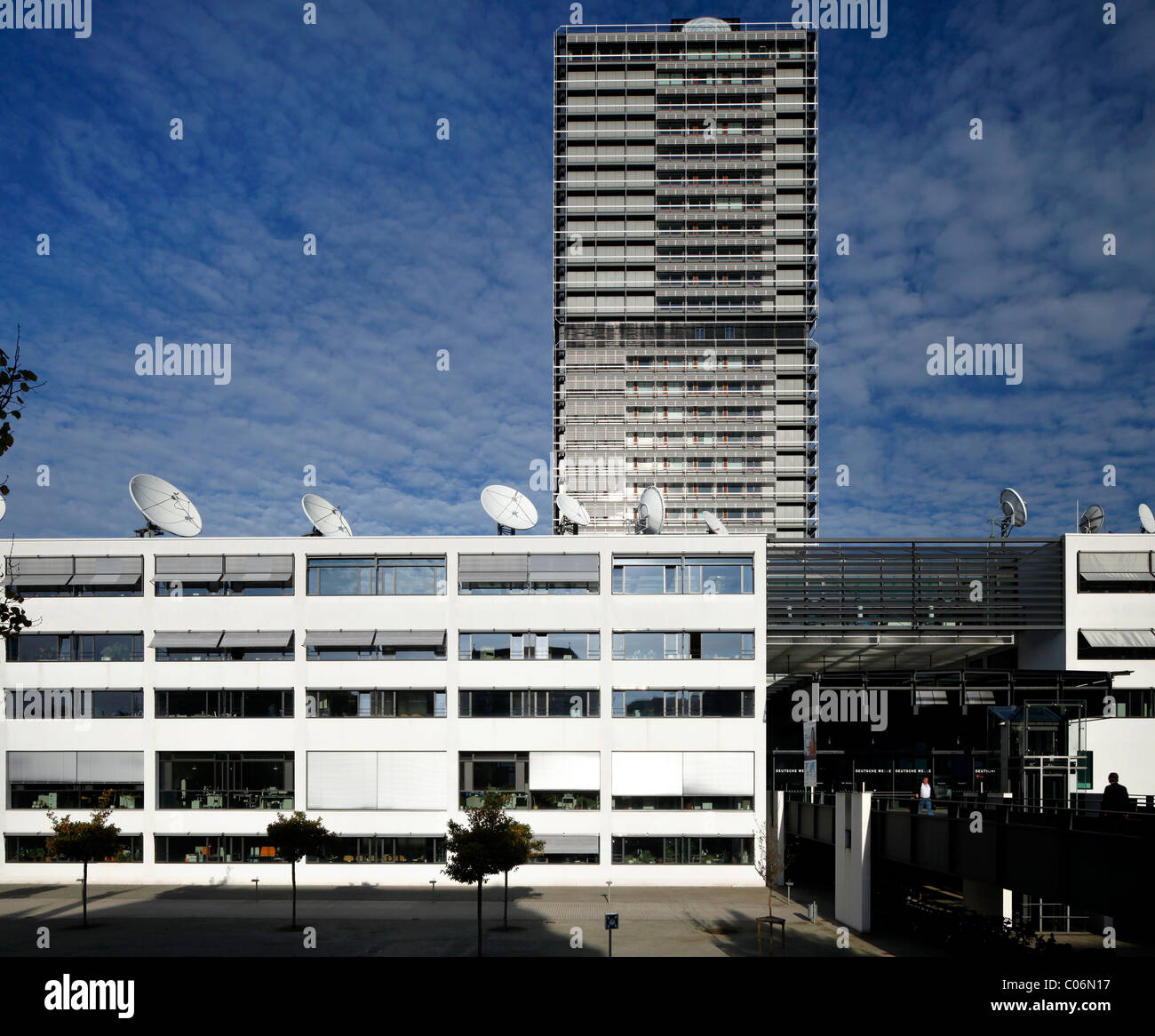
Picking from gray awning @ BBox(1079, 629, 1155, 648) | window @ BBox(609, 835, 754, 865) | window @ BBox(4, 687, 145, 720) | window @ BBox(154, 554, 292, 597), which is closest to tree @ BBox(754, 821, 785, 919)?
window @ BBox(609, 835, 754, 865)

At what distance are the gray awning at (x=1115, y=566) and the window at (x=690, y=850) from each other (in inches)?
767

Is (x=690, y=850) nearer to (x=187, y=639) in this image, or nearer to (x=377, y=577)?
(x=377, y=577)

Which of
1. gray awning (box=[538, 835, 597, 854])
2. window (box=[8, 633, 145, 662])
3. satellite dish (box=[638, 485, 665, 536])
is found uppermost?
satellite dish (box=[638, 485, 665, 536])

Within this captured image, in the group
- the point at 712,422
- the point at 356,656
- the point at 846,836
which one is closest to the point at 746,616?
the point at 846,836

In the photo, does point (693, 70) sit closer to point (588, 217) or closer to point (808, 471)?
point (588, 217)

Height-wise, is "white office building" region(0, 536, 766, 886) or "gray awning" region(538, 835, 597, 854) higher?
"white office building" region(0, 536, 766, 886)

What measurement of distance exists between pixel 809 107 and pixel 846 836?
268 feet

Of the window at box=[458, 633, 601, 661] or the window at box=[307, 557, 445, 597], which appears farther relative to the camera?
the window at box=[307, 557, 445, 597]

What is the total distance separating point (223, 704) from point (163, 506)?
30.3 ft

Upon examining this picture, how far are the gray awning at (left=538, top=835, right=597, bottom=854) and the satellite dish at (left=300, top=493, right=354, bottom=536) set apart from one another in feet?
53.9

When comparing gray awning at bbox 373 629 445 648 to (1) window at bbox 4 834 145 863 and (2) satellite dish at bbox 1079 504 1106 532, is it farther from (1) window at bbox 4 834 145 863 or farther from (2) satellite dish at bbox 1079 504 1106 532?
(2) satellite dish at bbox 1079 504 1106 532

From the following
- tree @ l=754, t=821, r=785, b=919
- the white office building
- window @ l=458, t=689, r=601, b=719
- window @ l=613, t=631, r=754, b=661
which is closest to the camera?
tree @ l=754, t=821, r=785, b=919

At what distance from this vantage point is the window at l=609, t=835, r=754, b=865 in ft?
135

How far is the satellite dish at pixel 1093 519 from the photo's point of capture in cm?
4712
